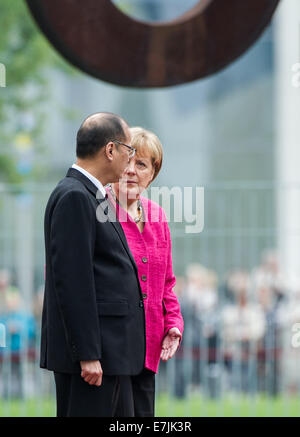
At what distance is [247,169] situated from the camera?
1534 cm

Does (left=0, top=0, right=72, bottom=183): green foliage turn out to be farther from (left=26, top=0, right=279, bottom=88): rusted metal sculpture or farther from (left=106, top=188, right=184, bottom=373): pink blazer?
(left=26, top=0, right=279, bottom=88): rusted metal sculpture

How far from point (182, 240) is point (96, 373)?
7141mm

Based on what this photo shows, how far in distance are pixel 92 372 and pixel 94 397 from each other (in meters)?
0.12

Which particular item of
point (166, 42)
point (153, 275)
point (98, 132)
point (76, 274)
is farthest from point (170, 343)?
point (166, 42)

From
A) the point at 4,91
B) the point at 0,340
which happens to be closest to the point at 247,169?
the point at 4,91

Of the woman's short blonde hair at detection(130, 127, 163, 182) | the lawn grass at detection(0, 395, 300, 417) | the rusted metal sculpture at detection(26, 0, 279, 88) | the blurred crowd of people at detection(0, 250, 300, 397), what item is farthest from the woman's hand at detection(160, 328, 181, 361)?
the blurred crowd of people at detection(0, 250, 300, 397)

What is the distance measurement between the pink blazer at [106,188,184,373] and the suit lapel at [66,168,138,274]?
91mm

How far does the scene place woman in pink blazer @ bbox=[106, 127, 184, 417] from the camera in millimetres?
3547

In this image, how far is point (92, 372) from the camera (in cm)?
323

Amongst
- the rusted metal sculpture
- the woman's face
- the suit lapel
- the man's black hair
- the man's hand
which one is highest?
the rusted metal sculpture

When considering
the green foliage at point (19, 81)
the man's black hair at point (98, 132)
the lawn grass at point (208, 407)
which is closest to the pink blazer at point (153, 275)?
the man's black hair at point (98, 132)

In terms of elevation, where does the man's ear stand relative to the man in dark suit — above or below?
above

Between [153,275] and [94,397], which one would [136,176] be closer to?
[153,275]

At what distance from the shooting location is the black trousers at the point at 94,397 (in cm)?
330
